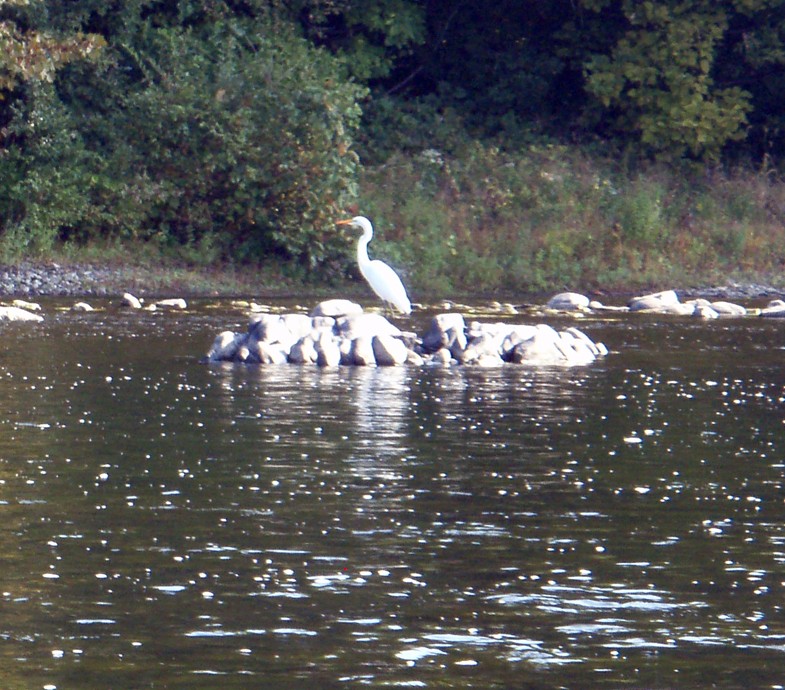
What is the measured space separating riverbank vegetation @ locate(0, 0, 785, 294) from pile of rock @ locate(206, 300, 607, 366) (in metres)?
10.3

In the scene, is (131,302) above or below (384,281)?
below

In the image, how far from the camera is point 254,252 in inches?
1199

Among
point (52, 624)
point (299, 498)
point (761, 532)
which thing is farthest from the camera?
point (299, 498)

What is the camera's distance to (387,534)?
878 cm

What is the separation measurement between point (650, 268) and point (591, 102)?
5.65 metres

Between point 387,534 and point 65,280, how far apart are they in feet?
67.3

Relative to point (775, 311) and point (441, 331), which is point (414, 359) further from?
point (775, 311)

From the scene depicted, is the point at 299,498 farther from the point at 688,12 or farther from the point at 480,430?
the point at 688,12

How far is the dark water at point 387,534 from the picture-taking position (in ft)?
→ 21.2

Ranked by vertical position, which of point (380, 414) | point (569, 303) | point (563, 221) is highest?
point (563, 221)

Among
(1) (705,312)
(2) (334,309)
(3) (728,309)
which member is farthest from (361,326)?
(3) (728,309)

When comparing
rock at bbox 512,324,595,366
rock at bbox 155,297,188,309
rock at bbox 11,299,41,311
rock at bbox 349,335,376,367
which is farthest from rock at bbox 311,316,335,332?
rock at bbox 11,299,41,311

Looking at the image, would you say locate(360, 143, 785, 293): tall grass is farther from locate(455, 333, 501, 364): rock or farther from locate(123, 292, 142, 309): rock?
locate(455, 333, 501, 364): rock

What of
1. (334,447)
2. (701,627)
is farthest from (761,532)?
(334,447)
